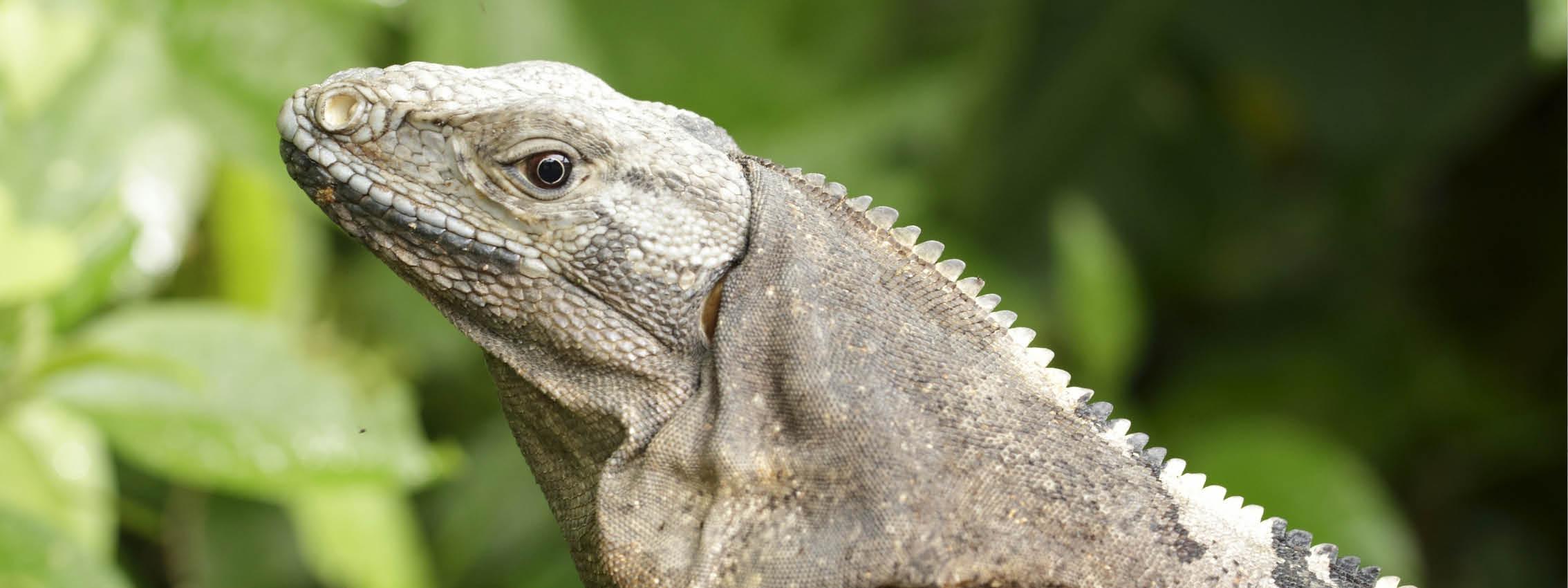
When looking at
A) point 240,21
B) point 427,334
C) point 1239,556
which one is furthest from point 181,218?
point 1239,556

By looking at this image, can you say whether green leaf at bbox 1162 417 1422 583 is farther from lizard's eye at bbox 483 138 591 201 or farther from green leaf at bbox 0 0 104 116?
green leaf at bbox 0 0 104 116

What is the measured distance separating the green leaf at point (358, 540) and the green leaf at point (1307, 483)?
226 centimetres

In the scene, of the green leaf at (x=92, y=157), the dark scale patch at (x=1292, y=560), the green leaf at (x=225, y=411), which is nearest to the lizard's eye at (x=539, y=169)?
the dark scale patch at (x=1292, y=560)

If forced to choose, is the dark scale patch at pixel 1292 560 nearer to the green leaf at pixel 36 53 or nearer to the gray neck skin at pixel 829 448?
the gray neck skin at pixel 829 448

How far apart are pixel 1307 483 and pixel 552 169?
2.64m

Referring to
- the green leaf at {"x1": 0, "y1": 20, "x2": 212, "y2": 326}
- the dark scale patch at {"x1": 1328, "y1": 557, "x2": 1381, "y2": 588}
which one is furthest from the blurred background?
the dark scale patch at {"x1": 1328, "y1": 557, "x2": 1381, "y2": 588}

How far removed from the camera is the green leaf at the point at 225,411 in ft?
9.66

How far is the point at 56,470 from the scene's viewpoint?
2982 millimetres

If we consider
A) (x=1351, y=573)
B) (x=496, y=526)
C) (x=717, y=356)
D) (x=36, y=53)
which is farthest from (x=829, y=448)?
(x=496, y=526)

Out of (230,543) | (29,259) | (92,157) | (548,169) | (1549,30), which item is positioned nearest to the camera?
(548,169)

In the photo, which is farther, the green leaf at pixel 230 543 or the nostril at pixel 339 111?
the green leaf at pixel 230 543

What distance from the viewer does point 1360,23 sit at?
4695mm

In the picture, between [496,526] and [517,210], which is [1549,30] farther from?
[496,526]

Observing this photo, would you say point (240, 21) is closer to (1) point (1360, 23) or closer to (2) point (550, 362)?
(2) point (550, 362)
